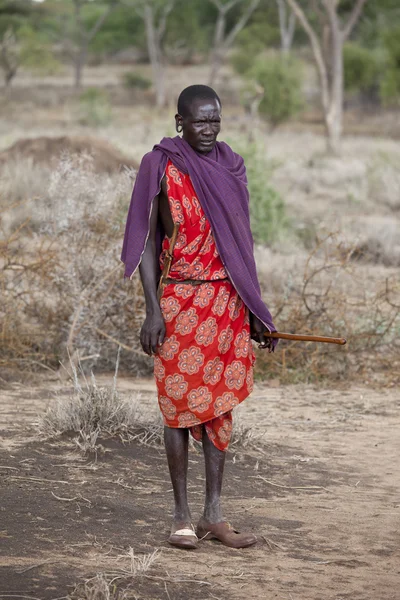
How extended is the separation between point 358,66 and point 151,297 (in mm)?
37905

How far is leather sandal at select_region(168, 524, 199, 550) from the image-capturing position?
12.7 ft

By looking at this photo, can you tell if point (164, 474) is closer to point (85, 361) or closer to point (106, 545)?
point (106, 545)

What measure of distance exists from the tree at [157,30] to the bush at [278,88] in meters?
13.2

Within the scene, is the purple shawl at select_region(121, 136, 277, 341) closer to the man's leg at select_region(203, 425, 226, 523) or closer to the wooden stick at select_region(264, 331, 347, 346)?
the wooden stick at select_region(264, 331, 347, 346)

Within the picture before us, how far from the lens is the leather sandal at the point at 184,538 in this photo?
3879 mm

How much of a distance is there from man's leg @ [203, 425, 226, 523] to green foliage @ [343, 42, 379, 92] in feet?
123

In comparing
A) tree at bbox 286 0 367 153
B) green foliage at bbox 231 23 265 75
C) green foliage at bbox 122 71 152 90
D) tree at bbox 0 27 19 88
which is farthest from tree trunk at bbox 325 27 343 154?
green foliage at bbox 122 71 152 90

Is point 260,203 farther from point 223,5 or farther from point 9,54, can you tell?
point 9,54

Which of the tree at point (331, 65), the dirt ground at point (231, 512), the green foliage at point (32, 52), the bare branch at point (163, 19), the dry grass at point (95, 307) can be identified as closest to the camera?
the dirt ground at point (231, 512)

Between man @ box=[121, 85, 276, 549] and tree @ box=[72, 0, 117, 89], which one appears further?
tree @ box=[72, 0, 117, 89]

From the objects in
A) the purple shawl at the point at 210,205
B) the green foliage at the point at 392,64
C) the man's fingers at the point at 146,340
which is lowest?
the man's fingers at the point at 146,340

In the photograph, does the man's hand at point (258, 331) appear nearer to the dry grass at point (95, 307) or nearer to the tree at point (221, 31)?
the dry grass at point (95, 307)

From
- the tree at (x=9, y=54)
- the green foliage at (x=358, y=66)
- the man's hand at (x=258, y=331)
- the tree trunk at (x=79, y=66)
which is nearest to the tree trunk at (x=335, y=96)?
the green foliage at (x=358, y=66)

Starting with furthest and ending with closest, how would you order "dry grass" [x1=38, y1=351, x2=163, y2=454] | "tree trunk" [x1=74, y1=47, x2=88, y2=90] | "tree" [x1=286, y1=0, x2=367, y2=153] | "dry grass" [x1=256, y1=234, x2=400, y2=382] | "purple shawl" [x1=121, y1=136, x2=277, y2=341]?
1. "tree trunk" [x1=74, y1=47, x2=88, y2=90]
2. "tree" [x1=286, y1=0, x2=367, y2=153]
3. "dry grass" [x1=256, y1=234, x2=400, y2=382]
4. "dry grass" [x1=38, y1=351, x2=163, y2=454]
5. "purple shawl" [x1=121, y1=136, x2=277, y2=341]
